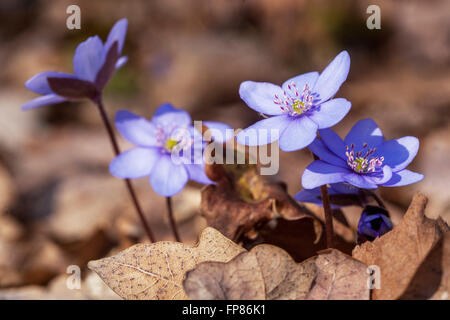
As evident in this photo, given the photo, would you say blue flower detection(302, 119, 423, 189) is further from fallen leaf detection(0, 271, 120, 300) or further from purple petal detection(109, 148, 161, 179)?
fallen leaf detection(0, 271, 120, 300)

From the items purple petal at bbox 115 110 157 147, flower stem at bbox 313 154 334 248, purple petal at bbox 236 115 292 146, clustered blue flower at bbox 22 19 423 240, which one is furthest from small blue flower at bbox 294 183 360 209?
purple petal at bbox 115 110 157 147

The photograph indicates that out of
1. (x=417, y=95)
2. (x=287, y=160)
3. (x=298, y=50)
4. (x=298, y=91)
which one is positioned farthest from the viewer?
(x=298, y=50)

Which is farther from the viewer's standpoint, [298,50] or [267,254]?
[298,50]

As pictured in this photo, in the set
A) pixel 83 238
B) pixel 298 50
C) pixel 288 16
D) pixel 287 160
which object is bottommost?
pixel 83 238

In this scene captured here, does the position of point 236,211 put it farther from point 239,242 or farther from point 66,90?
point 66,90

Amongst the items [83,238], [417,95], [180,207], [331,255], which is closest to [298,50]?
[417,95]
